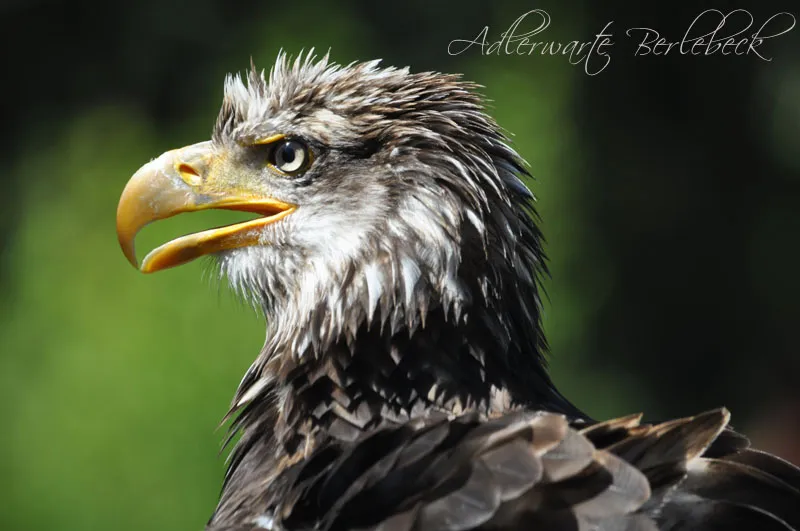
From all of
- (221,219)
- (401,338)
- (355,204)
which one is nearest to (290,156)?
(355,204)

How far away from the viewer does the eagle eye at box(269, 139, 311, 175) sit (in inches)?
141

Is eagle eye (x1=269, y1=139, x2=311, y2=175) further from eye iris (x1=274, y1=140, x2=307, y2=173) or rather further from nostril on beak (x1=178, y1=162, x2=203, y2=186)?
nostril on beak (x1=178, y1=162, x2=203, y2=186)

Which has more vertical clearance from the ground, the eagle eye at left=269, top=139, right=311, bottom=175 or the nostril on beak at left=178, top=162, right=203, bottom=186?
the eagle eye at left=269, top=139, right=311, bottom=175

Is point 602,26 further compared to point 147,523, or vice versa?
point 602,26

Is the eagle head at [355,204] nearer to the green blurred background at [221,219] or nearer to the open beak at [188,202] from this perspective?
the open beak at [188,202]

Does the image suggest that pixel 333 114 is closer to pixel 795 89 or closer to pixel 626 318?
pixel 626 318

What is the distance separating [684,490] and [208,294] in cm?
579

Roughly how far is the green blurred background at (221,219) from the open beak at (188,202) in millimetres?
4103

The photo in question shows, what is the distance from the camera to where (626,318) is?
32.8 feet

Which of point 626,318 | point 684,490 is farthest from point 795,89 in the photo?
point 684,490

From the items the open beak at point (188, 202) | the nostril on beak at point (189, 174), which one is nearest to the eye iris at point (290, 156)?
the open beak at point (188, 202)

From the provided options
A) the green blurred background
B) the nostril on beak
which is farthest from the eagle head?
the green blurred background

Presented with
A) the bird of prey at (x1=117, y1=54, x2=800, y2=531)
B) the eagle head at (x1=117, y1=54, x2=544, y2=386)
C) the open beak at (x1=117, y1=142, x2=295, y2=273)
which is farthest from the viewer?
the open beak at (x1=117, y1=142, x2=295, y2=273)

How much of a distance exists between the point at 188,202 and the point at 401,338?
86 cm
